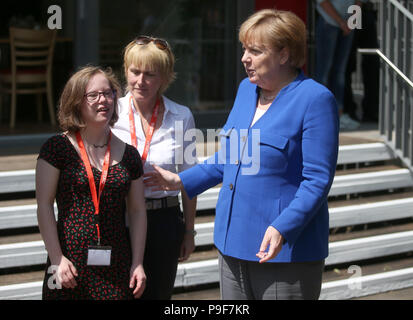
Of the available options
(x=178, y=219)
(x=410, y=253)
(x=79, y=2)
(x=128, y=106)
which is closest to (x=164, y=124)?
(x=128, y=106)

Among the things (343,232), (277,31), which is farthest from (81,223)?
(343,232)

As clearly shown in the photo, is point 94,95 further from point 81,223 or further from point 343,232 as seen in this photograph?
point 343,232

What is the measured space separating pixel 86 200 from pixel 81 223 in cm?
9

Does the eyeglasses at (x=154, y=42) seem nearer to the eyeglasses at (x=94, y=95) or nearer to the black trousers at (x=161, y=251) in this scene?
the eyeglasses at (x=94, y=95)

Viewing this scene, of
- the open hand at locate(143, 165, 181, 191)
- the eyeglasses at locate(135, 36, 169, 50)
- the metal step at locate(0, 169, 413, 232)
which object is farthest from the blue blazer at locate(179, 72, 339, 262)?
the metal step at locate(0, 169, 413, 232)

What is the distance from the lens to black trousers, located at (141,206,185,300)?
124 inches

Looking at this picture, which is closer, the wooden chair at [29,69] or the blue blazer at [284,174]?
the blue blazer at [284,174]

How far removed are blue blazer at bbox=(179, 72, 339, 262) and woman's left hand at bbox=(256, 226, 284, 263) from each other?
24 millimetres

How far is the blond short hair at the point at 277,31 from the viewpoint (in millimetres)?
2633

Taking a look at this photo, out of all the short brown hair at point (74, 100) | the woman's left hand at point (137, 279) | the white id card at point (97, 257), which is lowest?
the woman's left hand at point (137, 279)

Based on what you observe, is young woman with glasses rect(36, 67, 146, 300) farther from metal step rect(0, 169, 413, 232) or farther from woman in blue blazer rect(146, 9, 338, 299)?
metal step rect(0, 169, 413, 232)

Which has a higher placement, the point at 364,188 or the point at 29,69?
the point at 29,69

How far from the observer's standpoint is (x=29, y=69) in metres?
8.27

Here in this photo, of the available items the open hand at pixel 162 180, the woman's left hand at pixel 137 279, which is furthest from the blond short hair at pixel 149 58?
the woman's left hand at pixel 137 279
